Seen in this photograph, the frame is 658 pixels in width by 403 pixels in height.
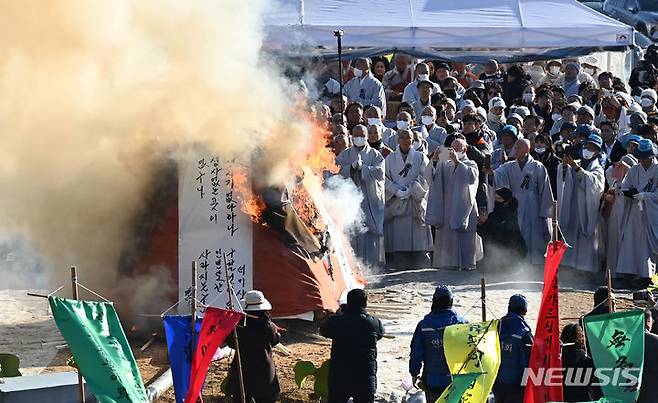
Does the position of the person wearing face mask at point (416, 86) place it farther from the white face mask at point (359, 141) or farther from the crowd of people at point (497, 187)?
the white face mask at point (359, 141)

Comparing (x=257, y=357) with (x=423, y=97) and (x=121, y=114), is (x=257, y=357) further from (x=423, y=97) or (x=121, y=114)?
(x=423, y=97)

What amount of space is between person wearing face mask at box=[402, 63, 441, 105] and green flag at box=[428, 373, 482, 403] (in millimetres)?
13231

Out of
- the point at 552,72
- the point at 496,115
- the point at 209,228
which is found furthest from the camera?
the point at 552,72

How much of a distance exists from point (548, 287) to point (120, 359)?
3131 mm

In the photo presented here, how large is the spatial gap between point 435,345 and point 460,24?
14625 mm

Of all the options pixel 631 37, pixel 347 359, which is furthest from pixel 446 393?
pixel 631 37

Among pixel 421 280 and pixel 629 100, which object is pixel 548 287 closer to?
pixel 421 280

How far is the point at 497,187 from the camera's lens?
18.8m

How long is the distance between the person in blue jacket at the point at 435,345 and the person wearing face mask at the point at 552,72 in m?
15.1

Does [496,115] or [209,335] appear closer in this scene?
[209,335]

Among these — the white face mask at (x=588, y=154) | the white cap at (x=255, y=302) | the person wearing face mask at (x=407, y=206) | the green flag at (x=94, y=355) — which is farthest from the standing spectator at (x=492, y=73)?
the green flag at (x=94, y=355)

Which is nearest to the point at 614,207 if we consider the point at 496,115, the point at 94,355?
the point at 496,115

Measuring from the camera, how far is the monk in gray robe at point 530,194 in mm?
18656

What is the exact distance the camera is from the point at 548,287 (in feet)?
33.0
